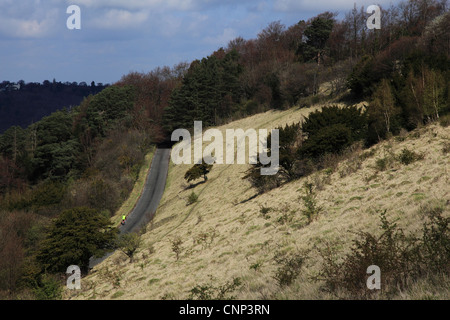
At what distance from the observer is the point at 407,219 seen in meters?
10.4

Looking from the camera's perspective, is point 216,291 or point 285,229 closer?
point 216,291

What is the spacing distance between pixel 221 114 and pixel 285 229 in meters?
53.8

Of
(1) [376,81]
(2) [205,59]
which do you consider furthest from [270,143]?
(2) [205,59]

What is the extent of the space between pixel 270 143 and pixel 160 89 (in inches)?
2660

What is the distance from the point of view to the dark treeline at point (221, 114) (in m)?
23.3

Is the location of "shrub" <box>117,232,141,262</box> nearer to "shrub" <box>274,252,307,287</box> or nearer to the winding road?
the winding road

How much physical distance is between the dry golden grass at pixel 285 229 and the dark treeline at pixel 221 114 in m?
2.93

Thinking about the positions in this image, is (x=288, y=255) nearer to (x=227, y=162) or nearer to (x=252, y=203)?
(x=252, y=203)

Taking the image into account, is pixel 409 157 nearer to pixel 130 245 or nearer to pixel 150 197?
pixel 130 245

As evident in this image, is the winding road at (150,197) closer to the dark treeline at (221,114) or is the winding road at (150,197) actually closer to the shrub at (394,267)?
the dark treeline at (221,114)

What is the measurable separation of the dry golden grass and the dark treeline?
9.60 feet

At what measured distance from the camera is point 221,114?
67000 millimetres

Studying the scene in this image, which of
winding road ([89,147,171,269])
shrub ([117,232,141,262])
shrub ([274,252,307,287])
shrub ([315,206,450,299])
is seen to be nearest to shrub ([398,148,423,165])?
shrub ([274,252,307,287])

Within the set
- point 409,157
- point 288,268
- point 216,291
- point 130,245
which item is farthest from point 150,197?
point 288,268
